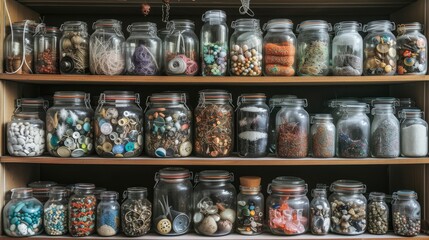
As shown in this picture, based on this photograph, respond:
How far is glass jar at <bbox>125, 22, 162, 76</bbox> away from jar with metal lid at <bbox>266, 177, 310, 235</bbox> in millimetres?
670

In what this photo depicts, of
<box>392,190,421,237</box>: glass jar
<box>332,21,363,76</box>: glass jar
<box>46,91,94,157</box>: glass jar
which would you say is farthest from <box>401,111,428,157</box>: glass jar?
<box>46,91,94,157</box>: glass jar

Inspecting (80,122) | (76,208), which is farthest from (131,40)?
(76,208)

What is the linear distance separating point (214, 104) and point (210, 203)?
0.39 m

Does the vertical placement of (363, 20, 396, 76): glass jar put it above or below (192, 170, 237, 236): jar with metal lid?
above

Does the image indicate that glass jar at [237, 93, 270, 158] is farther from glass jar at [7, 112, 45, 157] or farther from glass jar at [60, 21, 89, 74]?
glass jar at [7, 112, 45, 157]

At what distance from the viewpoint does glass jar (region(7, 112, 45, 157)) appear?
179 centimetres

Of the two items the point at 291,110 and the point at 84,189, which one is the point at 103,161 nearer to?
the point at 84,189

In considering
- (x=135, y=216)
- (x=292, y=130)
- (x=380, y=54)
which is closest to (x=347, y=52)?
(x=380, y=54)

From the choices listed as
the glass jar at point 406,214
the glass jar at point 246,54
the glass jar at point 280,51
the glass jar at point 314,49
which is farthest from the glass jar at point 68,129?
the glass jar at point 406,214

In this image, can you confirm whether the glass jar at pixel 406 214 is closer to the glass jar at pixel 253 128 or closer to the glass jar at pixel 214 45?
the glass jar at pixel 253 128

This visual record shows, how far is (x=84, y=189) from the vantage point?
5.97 feet

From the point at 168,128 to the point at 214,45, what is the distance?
37cm

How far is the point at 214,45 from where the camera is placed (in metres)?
1.81

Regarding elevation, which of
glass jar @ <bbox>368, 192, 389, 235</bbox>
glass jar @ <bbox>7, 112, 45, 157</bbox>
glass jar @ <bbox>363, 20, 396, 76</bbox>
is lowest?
glass jar @ <bbox>368, 192, 389, 235</bbox>
